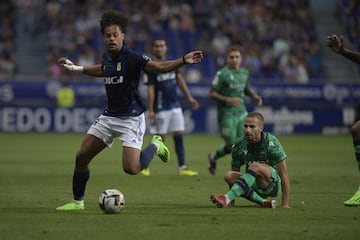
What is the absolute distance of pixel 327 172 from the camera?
53.3 feet

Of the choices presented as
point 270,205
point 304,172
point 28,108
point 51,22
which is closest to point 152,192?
point 270,205

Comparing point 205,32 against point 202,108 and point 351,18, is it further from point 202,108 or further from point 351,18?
point 351,18

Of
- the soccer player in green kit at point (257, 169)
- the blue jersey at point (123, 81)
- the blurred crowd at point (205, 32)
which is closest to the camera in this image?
the soccer player in green kit at point (257, 169)

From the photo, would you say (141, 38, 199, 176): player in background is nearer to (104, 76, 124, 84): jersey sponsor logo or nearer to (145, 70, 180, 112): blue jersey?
(145, 70, 180, 112): blue jersey

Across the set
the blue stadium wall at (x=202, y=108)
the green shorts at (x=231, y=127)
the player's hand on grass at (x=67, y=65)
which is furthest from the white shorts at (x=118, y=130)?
the blue stadium wall at (x=202, y=108)

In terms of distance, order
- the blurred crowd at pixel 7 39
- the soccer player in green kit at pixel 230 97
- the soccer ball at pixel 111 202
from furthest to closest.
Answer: the blurred crowd at pixel 7 39, the soccer player in green kit at pixel 230 97, the soccer ball at pixel 111 202

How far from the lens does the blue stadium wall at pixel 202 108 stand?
1110 inches

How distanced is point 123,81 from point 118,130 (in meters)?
0.61

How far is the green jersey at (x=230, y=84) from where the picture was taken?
1528 centimetres

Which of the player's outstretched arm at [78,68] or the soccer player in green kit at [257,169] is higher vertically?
the player's outstretched arm at [78,68]

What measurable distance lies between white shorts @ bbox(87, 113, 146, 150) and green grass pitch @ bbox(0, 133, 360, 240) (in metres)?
0.86

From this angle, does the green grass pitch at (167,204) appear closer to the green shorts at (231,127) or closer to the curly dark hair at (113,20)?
the green shorts at (231,127)

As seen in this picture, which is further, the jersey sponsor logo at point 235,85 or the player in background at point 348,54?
the jersey sponsor logo at point 235,85

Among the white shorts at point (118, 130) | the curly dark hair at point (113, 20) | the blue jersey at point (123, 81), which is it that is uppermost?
the curly dark hair at point (113, 20)
